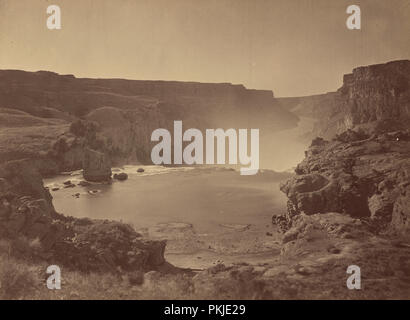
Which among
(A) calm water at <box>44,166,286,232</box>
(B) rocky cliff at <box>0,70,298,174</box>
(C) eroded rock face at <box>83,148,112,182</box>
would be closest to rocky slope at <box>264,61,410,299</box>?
(A) calm water at <box>44,166,286,232</box>

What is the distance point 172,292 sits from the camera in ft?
30.9

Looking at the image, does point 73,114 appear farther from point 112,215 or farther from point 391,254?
point 391,254

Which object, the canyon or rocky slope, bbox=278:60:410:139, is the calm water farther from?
rocky slope, bbox=278:60:410:139

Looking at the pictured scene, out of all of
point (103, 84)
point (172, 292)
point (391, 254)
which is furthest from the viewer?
point (103, 84)

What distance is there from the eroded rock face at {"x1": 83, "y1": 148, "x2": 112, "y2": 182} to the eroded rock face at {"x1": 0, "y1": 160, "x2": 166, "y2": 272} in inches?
1377

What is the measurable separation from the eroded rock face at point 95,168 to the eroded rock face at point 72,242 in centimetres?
3498

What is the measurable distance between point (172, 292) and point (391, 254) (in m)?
9.36

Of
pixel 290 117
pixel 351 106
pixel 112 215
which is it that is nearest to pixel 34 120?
pixel 112 215

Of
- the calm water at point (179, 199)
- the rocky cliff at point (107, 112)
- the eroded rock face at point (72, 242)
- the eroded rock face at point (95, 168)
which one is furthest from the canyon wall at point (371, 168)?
the rocky cliff at point (107, 112)

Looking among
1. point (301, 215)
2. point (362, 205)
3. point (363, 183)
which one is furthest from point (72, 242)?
point (363, 183)

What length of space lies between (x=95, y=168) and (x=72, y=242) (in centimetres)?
3982

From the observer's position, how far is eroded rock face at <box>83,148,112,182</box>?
5298 centimetres

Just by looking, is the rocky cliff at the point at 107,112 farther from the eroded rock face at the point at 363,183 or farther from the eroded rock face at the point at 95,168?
the eroded rock face at the point at 363,183

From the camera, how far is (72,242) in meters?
15.1
